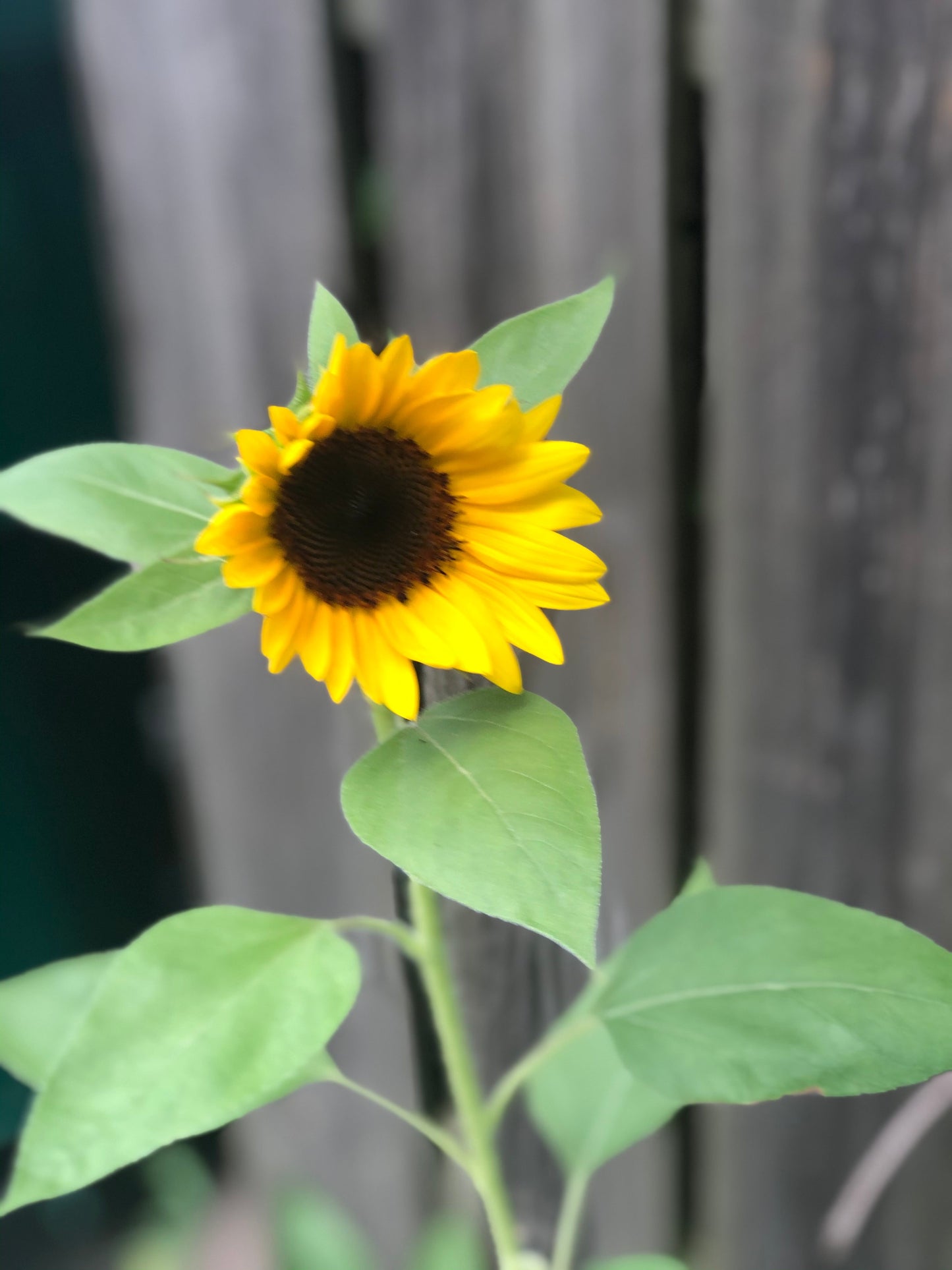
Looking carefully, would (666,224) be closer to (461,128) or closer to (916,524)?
(461,128)

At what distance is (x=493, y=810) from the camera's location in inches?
9.3

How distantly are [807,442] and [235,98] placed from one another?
1.21 feet

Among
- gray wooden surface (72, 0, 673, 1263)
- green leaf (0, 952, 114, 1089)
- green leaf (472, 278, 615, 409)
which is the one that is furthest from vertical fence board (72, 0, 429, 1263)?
green leaf (472, 278, 615, 409)

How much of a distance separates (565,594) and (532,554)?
1 centimetres

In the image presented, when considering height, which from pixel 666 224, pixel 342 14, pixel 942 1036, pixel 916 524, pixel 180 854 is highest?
pixel 342 14

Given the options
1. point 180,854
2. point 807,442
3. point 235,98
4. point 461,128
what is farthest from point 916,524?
point 180,854

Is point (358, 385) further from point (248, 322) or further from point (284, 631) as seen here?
point (248, 322)

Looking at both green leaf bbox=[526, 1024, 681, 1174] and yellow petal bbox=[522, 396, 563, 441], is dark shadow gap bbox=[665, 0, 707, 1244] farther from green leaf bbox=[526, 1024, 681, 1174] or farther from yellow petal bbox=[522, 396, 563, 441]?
yellow petal bbox=[522, 396, 563, 441]

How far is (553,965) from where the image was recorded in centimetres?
40

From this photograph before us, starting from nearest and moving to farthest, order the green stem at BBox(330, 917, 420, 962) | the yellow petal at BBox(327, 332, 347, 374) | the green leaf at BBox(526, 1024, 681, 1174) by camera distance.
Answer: the yellow petal at BBox(327, 332, 347, 374) → the green stem at BBox(330, 917, 420, 962) → the green leaf at BBox(526, 1024, 681, 1174)

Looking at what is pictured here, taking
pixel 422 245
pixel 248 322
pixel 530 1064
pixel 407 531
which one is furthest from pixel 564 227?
pixel 530 1064

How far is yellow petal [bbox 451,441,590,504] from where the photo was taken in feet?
0.83

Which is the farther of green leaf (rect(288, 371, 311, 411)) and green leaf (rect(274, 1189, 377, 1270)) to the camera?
green leaf (rect(274, 1189, 377, 1270))

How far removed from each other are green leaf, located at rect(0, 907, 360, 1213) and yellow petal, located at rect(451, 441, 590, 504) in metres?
0.15
